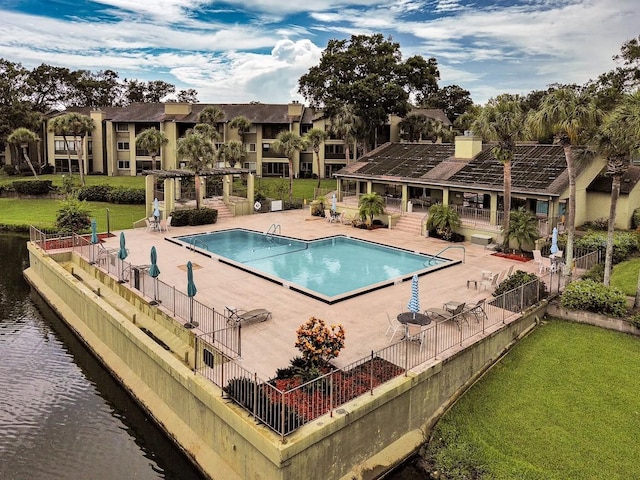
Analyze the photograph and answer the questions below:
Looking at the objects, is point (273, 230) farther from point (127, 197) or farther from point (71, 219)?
point (127, 197)

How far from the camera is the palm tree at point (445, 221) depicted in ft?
100

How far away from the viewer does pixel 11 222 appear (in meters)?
41.9

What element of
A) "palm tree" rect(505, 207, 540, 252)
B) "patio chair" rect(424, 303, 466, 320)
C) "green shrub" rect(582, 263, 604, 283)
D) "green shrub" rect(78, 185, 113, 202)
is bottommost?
"patio chair" rect(424, 303, 466, 320)

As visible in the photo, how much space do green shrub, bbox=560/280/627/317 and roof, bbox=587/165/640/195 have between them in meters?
13.9

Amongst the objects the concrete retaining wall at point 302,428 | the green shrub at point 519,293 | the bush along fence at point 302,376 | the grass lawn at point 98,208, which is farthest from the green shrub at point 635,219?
the grass lawn at point 98,208

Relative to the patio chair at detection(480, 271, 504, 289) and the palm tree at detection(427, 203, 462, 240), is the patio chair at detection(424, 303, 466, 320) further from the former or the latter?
the palm tree at detection(427, 203, 462, 240)

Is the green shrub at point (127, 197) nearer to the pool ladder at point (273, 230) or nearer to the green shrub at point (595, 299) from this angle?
the pool ladder at point (273, 230)

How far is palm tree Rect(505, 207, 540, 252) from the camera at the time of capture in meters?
26.3

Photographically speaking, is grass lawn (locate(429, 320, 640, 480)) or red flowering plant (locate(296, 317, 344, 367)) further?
red flowering plant (locate(296, 317, 344, 367))

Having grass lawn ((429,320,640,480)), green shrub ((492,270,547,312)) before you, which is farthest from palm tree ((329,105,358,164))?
grass lawn ((429,320,640,480))

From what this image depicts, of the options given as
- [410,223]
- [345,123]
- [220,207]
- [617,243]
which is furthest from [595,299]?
[345,123]

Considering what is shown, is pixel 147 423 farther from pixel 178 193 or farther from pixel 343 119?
pixel 343 119

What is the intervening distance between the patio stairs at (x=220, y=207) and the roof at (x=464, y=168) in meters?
9.34

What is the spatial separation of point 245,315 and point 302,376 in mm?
4664
